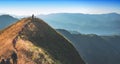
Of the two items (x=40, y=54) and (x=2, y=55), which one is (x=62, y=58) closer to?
(x=40, y=54)

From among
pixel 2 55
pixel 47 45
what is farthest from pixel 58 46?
pixel 2 55

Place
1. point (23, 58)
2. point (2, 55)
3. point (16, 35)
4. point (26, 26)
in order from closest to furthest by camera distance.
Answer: point (23, 58) < point (2, 55) < point (16, 35) < point (26, 26)

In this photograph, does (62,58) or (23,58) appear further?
(62,58)

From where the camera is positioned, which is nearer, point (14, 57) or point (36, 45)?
point (14, 57)

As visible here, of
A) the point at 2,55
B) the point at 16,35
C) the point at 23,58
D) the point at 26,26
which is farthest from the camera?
the point at 26,26

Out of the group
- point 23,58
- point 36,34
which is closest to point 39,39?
point 36,34

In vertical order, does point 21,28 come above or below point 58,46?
above

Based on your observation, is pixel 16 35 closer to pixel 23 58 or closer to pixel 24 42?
pixel 24 42
